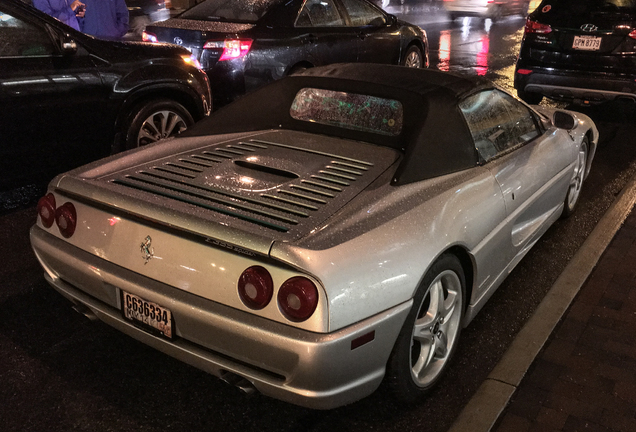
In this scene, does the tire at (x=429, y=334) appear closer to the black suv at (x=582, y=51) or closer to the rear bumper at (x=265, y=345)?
the rear bumper at (x=265, y=345)

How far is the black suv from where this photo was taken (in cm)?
768

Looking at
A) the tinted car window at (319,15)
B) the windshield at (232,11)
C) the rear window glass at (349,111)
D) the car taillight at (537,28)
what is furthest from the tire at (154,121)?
the car taillight at (537,28)

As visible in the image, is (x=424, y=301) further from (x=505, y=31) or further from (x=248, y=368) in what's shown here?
(x=505, y=31)

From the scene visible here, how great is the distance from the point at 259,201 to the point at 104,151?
3019 mm

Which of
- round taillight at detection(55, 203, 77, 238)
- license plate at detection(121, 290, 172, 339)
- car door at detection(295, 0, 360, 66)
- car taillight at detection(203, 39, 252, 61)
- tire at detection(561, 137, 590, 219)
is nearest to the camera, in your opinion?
→ license plate at detection(121, 290, 172, 339)

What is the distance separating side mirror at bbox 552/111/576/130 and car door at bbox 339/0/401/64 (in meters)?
4.10

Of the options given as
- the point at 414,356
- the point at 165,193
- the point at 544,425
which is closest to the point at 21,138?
the point at 165,193

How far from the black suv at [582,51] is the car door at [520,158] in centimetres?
375

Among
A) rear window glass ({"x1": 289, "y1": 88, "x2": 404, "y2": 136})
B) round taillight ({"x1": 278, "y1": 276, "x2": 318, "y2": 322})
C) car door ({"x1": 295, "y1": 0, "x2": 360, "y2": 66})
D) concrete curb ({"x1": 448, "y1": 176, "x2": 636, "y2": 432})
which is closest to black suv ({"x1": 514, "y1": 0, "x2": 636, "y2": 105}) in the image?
car door ({"x1": 295, "y1": 0, "x2": 360, "y2": 66})

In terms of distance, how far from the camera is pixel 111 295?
2834mm

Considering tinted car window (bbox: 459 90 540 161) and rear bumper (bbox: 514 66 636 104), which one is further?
rear bumper (bbox: 514 66 636 104)

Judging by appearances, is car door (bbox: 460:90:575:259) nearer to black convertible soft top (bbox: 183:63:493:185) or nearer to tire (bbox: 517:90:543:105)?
black convertible soft top (bbox: 183:63:493:185)

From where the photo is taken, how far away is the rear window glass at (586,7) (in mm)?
7773

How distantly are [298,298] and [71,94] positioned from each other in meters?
3.46
